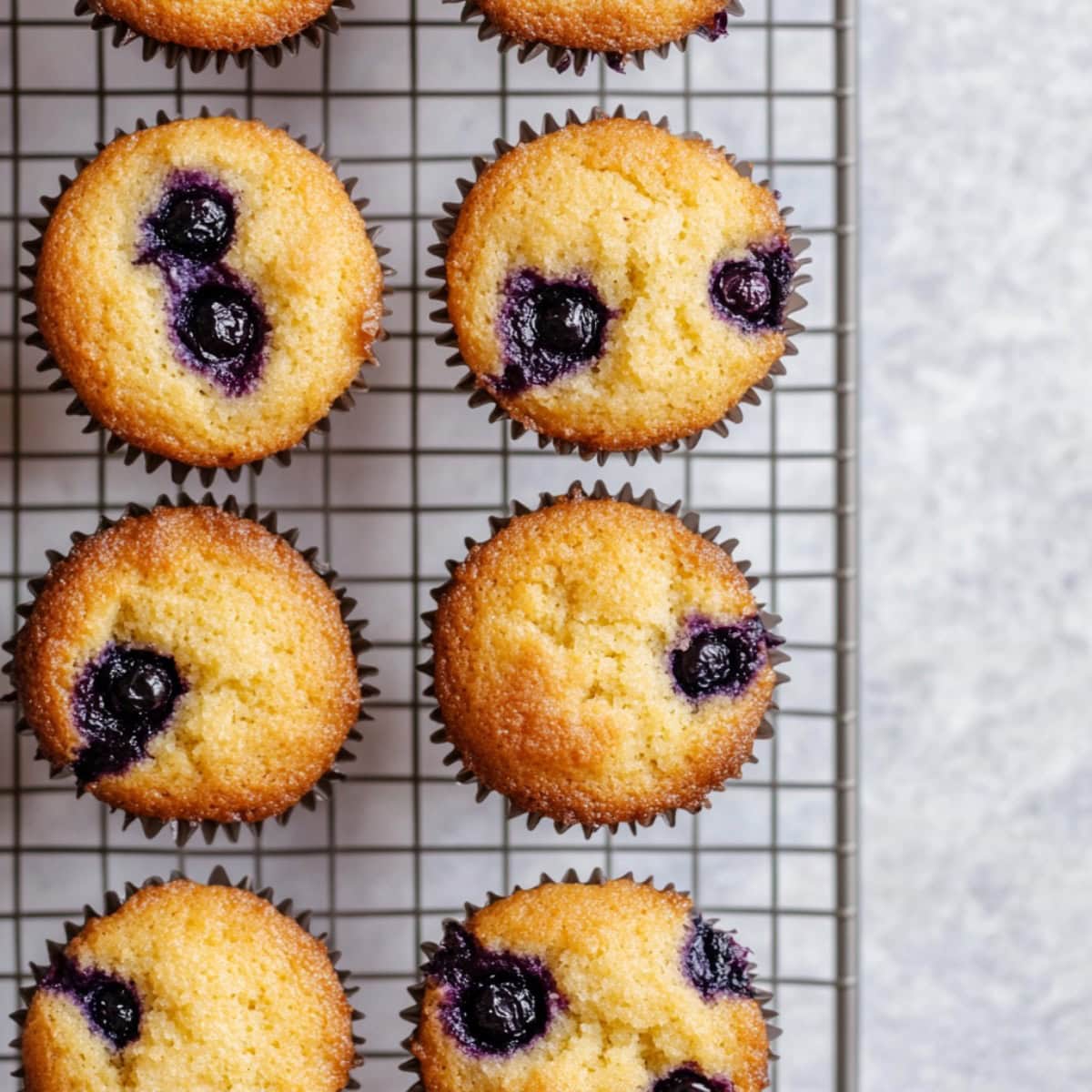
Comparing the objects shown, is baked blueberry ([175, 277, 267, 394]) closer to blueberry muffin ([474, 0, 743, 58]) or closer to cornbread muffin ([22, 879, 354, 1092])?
blueberry muffin ([474, 0, 743, 58])

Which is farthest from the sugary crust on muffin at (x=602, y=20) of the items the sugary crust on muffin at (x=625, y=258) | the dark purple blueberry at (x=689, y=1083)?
the dark purple blueberry at (x=689, y=1083)

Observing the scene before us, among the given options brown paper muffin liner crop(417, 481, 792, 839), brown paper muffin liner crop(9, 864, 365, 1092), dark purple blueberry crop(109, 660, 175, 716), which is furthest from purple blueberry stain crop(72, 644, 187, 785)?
brown paper muffin liner crop(417, 481, 792, 839)

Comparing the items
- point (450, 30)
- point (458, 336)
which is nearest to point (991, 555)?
point (458, 336)

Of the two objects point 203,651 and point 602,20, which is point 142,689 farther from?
point 602,20

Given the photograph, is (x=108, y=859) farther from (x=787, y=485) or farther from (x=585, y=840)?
(x=787, y=485)

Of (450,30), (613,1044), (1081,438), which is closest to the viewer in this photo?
(613,1044)

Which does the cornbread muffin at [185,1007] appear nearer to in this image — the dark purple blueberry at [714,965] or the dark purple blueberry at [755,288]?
the dark purple blueberry at [714,965]
